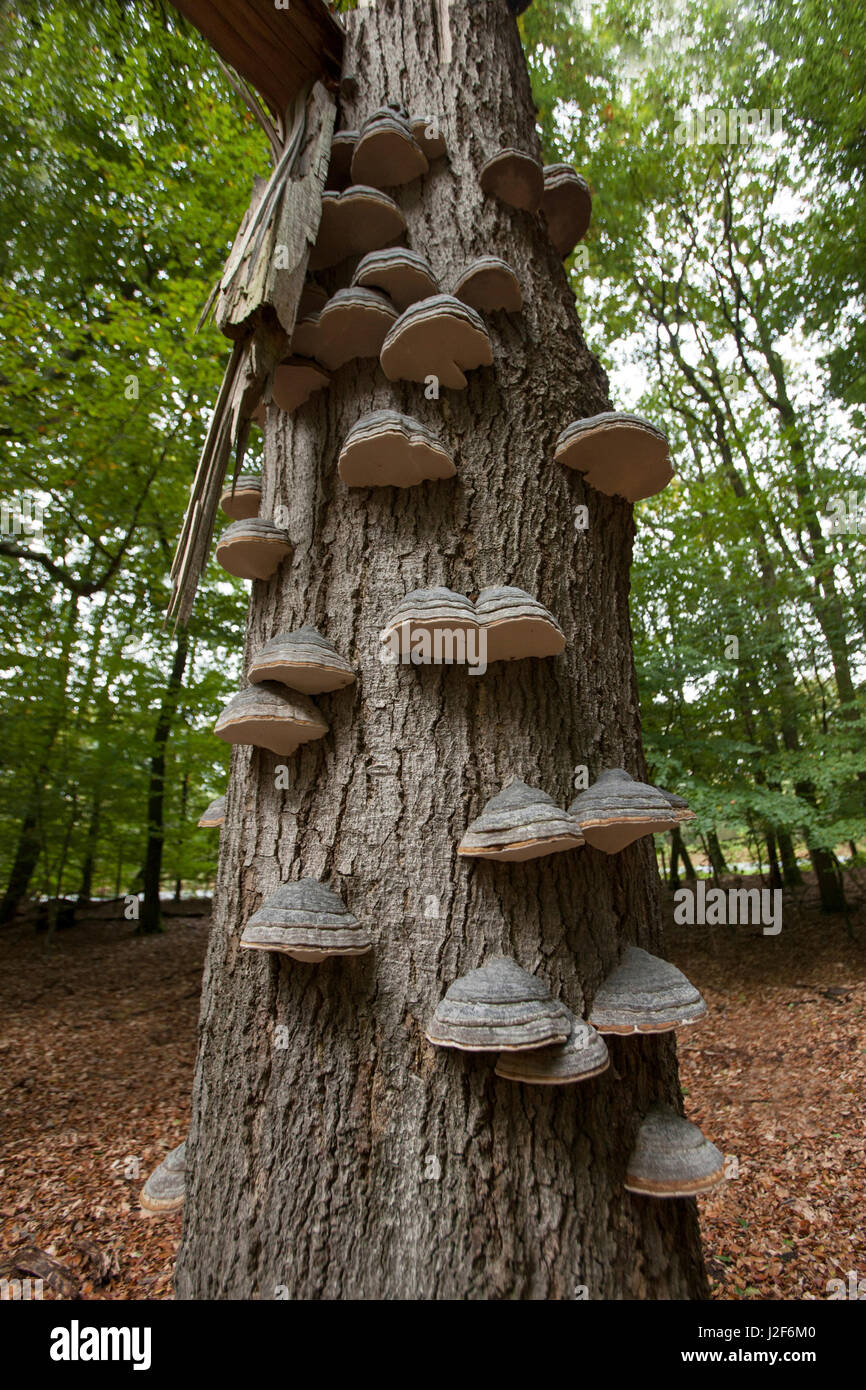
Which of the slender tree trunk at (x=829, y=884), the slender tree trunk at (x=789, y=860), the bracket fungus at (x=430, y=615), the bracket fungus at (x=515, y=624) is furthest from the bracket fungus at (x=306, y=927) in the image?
the slender tree trunk at (x=789, y=860)

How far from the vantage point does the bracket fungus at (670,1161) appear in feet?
4.68

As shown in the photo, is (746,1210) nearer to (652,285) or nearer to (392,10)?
(392,10)

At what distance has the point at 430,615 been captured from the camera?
65.0 inches

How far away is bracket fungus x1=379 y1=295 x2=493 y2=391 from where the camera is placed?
1.90 m

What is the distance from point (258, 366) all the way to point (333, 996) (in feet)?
6.22

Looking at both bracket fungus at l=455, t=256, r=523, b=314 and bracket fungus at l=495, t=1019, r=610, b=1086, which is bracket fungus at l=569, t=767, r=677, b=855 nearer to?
bracket fungus at l=495, t=1019, r=610, b=1086

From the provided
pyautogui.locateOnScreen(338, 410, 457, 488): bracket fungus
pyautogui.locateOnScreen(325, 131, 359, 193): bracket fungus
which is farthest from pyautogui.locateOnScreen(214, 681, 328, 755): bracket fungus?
pyautogui.locateOnScreen(325, 131, 359, 193): bracket fungus

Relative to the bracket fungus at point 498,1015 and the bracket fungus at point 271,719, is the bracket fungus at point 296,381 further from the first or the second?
the bracket fungus at point 498,1015

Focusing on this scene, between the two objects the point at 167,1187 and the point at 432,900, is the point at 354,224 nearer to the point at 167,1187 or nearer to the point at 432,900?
the point at 432,900

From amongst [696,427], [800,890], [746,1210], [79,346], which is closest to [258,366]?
[746,1210]

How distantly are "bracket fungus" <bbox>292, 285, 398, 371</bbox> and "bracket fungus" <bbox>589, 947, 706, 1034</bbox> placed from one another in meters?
2.10

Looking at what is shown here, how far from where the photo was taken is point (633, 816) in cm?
157

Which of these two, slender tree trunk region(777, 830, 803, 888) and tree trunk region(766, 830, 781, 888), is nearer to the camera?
tree trunk region(766, 830, 781, 888)

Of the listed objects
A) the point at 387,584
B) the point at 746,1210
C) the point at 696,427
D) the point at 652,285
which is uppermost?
the point at 652,285
